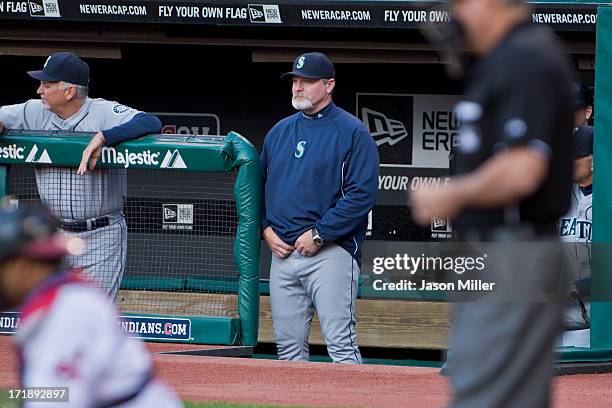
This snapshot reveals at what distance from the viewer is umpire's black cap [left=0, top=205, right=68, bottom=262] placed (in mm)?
2562

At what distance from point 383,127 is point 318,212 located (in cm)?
280

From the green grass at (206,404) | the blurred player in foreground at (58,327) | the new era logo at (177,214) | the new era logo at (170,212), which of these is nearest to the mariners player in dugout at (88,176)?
the green grass at (206,404)

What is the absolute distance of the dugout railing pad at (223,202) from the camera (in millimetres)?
6285

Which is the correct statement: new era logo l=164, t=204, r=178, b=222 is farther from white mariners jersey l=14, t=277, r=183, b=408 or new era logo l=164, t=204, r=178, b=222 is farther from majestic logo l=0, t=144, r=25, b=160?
white mariners jersey l=14, t=277, r=183, b=408

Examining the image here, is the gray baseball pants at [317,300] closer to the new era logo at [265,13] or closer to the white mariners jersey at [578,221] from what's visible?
the white mariners jersey at [578,221]

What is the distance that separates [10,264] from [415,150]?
627 cm

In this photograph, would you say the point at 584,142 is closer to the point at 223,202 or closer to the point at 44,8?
the point at 223,202

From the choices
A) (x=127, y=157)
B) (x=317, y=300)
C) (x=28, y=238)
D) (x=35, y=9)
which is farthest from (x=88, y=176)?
(x=28, y=238)

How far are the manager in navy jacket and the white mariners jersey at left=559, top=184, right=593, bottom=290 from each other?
0.99 meters

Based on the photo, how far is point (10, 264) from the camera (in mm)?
2586

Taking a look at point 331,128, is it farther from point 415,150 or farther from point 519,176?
point 519,176

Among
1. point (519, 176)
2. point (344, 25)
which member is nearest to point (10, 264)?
point (519, 176)

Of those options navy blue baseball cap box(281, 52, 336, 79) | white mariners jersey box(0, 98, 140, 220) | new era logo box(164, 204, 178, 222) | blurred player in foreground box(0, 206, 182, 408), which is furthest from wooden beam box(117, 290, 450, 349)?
blurred player in foreground box(0, 206, 182, 408)

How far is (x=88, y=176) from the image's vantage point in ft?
20.4
